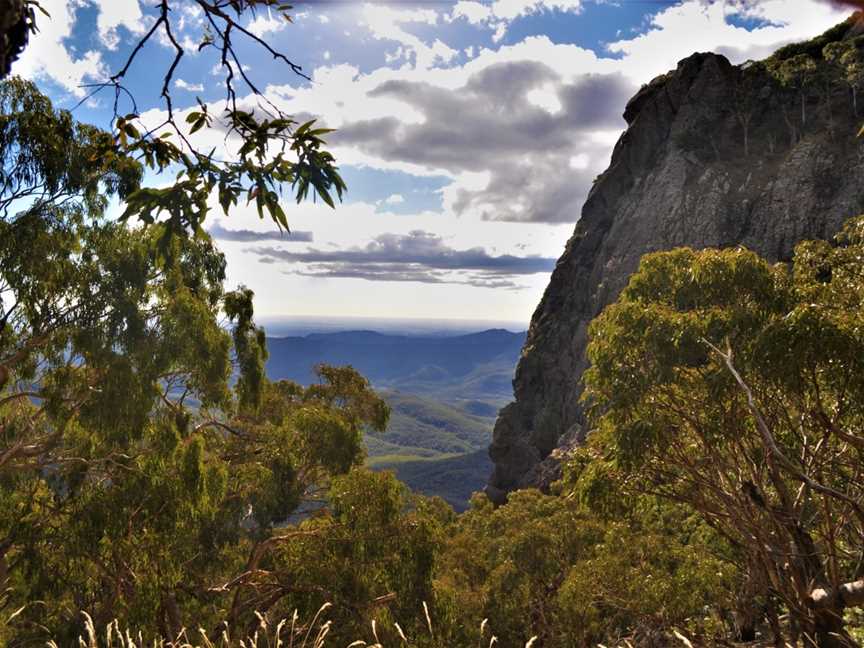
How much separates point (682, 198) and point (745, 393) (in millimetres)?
57543

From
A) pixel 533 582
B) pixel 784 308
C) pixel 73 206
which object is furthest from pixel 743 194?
pixel 73 206

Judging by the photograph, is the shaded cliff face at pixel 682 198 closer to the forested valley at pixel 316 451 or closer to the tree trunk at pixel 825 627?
the forested valley at pixel 316 451

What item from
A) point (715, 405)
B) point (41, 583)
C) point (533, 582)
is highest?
point (715, 405)

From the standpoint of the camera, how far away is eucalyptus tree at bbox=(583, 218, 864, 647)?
753cm

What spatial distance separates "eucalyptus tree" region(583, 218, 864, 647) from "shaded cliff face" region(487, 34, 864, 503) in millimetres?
42295

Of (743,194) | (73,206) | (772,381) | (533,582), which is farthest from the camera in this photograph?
(743,194)

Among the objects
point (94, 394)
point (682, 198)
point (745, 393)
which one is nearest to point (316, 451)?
point (94, 394)

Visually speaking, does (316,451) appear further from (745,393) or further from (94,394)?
(745,393)

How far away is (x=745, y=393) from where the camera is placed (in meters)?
7.75

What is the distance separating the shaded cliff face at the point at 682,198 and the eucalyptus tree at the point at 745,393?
42.3 meters

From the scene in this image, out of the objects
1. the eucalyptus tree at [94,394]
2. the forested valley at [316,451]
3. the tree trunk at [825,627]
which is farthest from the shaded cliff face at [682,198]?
the tree trunk at [825,627]

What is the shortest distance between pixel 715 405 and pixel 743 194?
2167 inches

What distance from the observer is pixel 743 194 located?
5622 cm

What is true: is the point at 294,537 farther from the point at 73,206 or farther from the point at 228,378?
the point at 73,206
